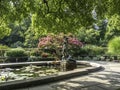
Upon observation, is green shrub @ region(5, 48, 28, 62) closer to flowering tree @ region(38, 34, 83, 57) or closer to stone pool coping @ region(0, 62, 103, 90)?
flowering tree @ region(38, 34, 83, 57)

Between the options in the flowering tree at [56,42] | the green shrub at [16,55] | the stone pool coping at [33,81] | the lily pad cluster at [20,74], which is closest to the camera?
the stone pool coping at [33,81]

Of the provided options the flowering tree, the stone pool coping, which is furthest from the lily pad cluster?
the flowering tree

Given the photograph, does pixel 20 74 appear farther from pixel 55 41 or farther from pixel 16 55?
pixel 16 55

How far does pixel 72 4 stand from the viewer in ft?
21.7

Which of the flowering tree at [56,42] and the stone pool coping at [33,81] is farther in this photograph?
the flowering tree at [56,42]

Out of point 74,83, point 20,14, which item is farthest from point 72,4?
point 74,83

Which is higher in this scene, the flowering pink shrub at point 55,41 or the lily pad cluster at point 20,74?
the flowering pink shrub at point 55,41

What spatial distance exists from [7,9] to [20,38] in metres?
26.9

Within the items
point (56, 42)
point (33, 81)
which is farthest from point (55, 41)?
point (33, 81)

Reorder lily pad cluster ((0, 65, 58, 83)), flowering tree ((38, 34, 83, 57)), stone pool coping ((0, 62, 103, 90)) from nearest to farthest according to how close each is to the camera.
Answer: stone pool coping ((0, 62, 103, 90)) → lily pad cluster ((0, 65, 58, 83)) → flowering tree ((38, 34, 83, 57))

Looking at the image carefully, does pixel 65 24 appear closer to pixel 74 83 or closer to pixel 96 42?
pixel 74 83

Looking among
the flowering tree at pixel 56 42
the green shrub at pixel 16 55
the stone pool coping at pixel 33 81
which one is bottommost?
the stone pool coping at pixel 33 81

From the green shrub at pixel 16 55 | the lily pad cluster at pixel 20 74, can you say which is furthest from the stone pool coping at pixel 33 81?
the green shrub at pixel 16 55

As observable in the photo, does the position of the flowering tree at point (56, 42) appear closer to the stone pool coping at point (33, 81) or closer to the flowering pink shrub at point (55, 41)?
the flowering pink shrub at point (55, 41)
